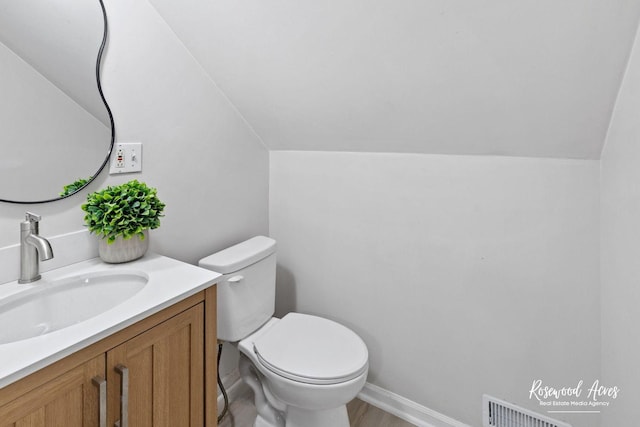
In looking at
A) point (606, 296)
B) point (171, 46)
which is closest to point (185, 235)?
point (171, 46)

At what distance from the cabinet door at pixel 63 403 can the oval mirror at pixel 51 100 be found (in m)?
0.63

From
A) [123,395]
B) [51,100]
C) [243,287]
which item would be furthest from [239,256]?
[51,100]

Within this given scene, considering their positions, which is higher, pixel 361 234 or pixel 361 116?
pixel 361 116

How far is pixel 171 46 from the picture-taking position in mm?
1467

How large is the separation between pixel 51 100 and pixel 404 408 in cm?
194

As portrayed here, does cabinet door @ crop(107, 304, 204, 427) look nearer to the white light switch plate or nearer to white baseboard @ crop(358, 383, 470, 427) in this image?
the white light switch plate

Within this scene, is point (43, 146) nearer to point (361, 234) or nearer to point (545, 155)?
point (361, 234)

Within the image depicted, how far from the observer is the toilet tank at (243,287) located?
149 cm

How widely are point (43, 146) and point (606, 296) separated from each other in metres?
1.94

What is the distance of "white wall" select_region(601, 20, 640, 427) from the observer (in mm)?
953

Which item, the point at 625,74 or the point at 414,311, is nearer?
the point at 625,74

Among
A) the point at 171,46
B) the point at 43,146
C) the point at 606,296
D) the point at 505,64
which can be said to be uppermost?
the point at 171,46

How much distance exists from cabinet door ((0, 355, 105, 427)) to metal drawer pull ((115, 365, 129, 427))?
4 cm

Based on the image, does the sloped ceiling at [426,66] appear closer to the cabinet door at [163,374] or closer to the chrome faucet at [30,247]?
the chrome faucet at [30,247]
